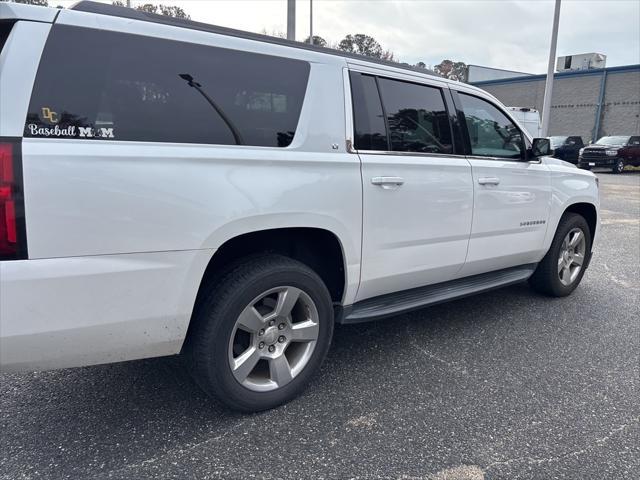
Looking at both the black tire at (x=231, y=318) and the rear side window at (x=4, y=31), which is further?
the black tire at (x=231, y=318)

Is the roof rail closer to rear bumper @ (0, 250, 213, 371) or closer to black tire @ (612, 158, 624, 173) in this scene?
rear bumper @ (0, 250, 213, 371)

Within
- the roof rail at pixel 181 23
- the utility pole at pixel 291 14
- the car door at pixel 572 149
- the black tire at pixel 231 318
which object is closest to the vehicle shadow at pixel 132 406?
the black tire at pixel 231 318

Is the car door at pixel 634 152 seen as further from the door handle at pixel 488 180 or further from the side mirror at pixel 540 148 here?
the door handle at pixel 488 180

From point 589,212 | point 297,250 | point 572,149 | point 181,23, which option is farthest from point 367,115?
point 572,149

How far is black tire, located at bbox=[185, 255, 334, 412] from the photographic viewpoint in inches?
97.2

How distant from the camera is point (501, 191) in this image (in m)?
3.90

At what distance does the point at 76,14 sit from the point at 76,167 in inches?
26.2

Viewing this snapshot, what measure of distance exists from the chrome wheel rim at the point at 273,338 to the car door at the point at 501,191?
1.55m

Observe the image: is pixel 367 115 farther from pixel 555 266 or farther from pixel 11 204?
pixel 555 266

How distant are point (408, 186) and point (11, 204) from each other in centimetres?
216

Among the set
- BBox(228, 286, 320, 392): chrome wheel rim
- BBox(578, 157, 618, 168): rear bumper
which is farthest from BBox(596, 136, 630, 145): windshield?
BBox(228, 286, 320, 392): chrome wheel rim

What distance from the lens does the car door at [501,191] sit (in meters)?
3.78

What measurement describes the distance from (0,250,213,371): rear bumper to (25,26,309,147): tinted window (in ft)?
1.78

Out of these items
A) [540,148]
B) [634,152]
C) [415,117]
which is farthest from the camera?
[634,152]
